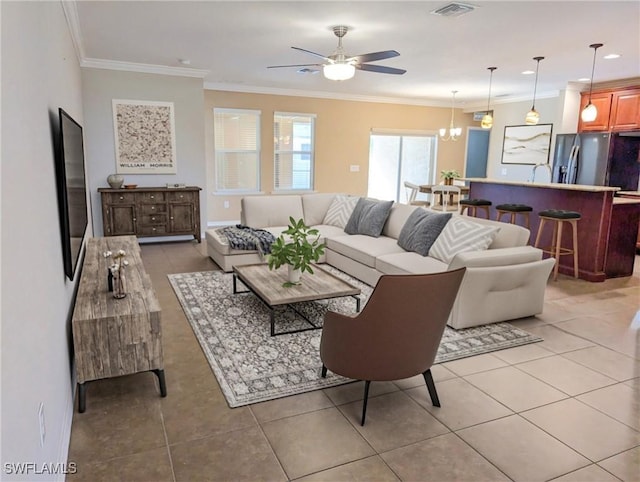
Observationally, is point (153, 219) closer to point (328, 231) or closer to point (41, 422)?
point (328, 231)

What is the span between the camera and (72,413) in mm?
2326

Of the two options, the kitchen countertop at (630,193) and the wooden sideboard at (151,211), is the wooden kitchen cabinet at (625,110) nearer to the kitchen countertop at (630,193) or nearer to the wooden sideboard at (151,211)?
the kitchen countertop at (630,193)

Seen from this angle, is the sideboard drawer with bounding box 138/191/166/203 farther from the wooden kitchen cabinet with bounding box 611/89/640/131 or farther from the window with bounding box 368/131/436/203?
the wooden kitchen cabinet with bounding box 611/89/640/131

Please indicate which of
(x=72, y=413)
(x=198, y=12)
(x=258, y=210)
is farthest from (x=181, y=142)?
(x=72, y=413)

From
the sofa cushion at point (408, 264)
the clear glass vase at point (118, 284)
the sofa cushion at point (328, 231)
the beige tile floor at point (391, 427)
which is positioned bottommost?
the beige tile floor at point (391, 427)

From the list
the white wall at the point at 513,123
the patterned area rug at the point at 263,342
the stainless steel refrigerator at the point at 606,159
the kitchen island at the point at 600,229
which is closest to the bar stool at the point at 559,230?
the kitchen island at the point at 600,229

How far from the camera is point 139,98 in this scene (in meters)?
6.38

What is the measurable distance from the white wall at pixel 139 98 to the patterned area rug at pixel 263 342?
2.83m

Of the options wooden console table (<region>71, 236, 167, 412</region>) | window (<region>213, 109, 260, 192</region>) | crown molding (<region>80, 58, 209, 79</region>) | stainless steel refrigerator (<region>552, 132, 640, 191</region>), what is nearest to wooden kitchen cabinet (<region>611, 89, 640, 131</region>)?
stainless steel refrigerator (<region>552, 132, 640, 191</region>)

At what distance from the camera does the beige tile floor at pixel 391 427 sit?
198cm

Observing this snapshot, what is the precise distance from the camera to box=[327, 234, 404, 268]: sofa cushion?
4.53 metres

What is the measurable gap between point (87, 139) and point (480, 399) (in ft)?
19.6

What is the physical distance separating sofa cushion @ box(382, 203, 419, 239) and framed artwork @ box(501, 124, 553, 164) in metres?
4.54

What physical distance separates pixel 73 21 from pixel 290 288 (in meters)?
3.15
